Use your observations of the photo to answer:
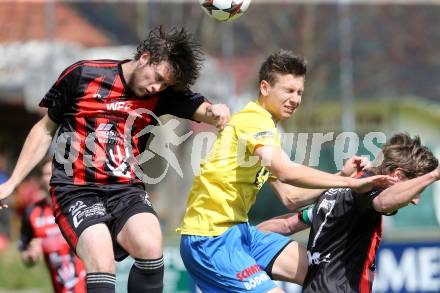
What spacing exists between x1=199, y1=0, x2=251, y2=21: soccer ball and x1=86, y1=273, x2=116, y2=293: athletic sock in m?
1.94

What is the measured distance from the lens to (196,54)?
577cm

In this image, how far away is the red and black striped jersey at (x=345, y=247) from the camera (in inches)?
215

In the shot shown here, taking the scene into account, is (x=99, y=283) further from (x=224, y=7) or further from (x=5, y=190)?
(x=224, y=7)

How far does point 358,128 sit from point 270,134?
27.3 ft

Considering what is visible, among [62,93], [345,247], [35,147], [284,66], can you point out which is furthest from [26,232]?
[345,247]

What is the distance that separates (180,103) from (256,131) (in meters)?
0.69

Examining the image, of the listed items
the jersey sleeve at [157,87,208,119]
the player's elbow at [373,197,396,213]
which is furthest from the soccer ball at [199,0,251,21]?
the player's elbow at [373,197,396,213]

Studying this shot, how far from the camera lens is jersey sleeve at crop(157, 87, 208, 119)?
19.4ft

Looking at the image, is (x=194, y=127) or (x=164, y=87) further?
(x=194, y=127)

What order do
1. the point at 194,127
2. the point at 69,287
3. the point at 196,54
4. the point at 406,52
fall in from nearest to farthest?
the point at 196,54, the point at 69,287, the point at 194,127, the point at 406,52

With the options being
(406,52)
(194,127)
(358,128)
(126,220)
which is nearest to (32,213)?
(126,220)

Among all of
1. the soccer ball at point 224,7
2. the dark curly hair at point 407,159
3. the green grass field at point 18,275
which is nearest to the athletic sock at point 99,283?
the dark curly hair at point 407,159

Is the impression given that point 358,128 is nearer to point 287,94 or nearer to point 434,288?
point 434,288

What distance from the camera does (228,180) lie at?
557 cm
